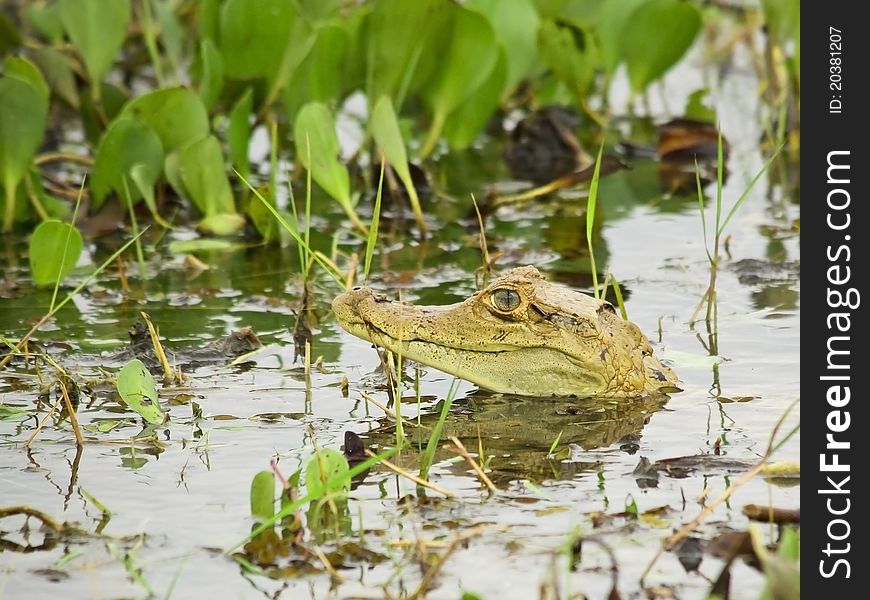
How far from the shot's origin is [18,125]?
7379 mm

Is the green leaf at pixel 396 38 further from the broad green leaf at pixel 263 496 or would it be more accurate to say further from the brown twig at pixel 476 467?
the broad green leaf at pixel 263 496

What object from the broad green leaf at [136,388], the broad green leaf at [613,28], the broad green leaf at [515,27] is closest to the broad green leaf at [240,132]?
the broad green leaf at [515,27]

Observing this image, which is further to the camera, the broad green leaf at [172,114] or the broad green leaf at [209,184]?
the broad green leaf at [172,114]

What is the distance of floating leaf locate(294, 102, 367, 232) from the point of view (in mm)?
7062

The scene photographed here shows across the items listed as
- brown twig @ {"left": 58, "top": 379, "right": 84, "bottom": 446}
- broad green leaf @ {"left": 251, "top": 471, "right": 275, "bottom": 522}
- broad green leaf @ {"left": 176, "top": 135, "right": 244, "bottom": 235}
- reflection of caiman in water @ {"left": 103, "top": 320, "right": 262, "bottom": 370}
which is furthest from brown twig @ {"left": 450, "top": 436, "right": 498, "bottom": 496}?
broad green leaf @ {"left": 176, "top": 135, "right": 244, "bottom": 235}

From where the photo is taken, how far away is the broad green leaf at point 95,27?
8.60 m

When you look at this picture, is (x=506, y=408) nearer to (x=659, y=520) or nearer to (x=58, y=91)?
(x=659, y=520)

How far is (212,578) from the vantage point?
400 centimetres

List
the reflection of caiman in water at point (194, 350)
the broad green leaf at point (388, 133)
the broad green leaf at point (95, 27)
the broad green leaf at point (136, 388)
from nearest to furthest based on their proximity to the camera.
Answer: the broad green leaf at point (136, 388), the reflection of caiman in water at point (194, 350), the broad green leaf at point (388, 133), the broad green leaf at point (95, 27)

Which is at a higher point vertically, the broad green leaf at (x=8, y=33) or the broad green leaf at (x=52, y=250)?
the broad green leaf at (x=8, y=33)

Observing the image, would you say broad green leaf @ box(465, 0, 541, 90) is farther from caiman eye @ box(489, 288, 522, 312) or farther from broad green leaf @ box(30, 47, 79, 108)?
caiman eye @ box(489, 288, 522, 312)

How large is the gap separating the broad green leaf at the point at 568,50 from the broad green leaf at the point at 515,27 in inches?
7.9

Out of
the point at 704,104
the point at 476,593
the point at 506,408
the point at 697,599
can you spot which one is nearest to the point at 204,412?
the point at 506,408
